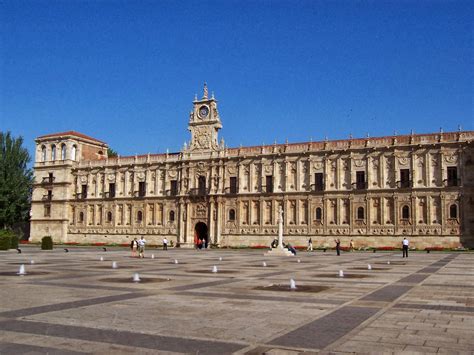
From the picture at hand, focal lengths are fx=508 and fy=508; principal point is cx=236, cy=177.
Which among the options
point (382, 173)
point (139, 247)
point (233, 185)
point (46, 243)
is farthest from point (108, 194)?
point (382, 173)

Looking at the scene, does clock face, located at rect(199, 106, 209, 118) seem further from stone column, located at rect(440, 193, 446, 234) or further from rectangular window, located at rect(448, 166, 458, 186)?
stone column, located at rect(440, 193, 446, 234)

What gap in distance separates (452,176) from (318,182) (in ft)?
46.6

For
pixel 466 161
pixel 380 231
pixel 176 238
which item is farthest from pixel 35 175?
pixel 466 161

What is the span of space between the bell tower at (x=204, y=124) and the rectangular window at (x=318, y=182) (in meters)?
13.8

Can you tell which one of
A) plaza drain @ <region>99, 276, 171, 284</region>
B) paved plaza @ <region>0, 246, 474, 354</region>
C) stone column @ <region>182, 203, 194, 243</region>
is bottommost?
paved plaza @ <region>0, 246, 474, 354</region>

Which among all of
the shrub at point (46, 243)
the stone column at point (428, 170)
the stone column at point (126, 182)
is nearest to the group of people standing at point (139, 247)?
the shrub at point (46, 243)

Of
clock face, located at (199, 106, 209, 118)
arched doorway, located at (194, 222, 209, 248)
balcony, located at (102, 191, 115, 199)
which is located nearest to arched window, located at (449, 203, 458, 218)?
arched doorway, located at (194, 222, 209, 248)

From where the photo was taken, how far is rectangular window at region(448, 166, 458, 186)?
51.9m

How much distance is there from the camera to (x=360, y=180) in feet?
185

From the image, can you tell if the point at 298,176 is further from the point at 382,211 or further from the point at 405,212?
the point at 405,212

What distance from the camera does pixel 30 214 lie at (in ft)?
247

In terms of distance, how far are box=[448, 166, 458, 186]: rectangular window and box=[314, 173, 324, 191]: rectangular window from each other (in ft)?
44.1

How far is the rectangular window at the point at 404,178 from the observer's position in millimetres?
53978

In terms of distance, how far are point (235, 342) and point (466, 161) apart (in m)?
49.4
